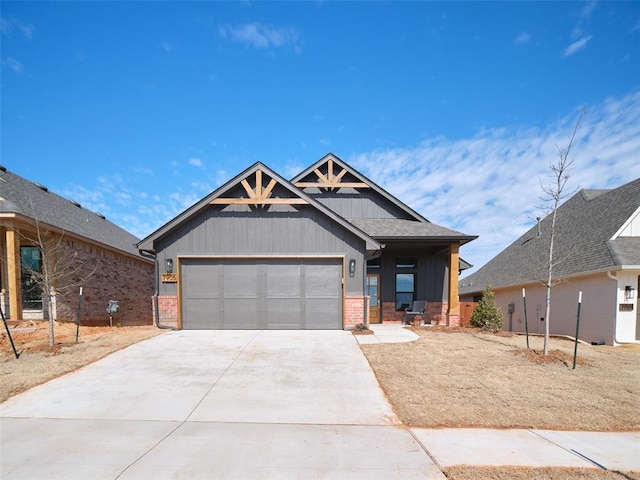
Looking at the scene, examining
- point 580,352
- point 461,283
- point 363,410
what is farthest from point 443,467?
point 461,283

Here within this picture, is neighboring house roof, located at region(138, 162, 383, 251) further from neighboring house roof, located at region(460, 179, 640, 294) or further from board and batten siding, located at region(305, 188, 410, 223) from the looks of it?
neighboring house roof, located at region(460, 179, 640, 294)

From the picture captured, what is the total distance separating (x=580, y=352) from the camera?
9461 millimetres

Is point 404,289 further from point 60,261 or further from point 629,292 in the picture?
point 60,261

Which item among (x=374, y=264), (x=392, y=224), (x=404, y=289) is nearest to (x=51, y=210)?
(x=374, y=264)

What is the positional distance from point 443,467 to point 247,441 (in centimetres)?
234

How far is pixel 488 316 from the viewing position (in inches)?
486

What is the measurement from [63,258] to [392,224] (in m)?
13.0

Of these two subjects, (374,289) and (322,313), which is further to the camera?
(374,289)

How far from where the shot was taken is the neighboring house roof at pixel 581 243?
1233cm

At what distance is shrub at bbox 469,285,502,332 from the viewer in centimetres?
1223

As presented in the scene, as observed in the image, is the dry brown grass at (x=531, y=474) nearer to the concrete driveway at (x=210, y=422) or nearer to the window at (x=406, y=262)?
the concrete driveway at (x=210, y=422)

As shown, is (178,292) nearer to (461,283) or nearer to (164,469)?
(164,469)

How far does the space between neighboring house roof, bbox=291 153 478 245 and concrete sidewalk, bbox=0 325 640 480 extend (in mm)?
7056

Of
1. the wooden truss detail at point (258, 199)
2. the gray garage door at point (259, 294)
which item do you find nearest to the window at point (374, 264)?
the gray garage door at point (259, 294)
